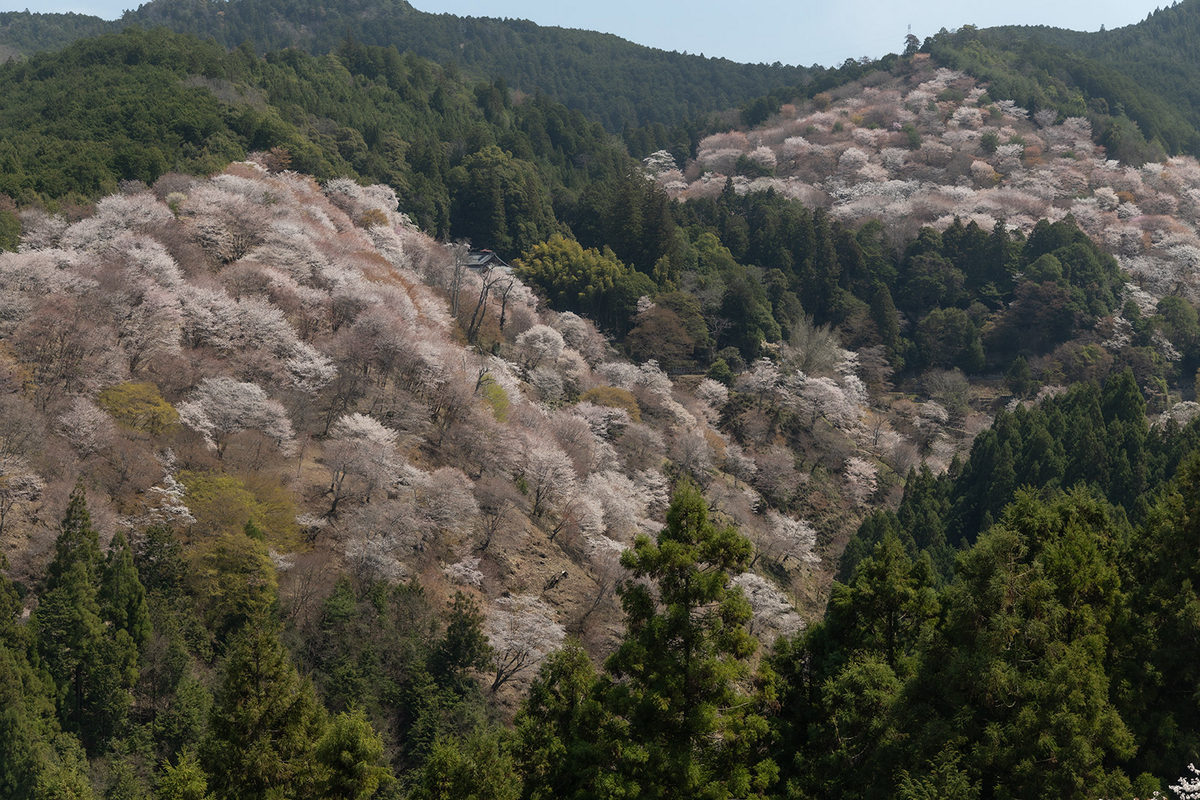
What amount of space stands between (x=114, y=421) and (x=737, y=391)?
32.0 metres

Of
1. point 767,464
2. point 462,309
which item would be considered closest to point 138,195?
point 462,309

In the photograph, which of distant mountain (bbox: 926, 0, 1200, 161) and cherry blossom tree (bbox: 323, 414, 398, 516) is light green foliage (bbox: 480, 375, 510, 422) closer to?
cherry blossom tree (bbox: 323, 414, 398, 516)

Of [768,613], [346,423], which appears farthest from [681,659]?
[768,613]

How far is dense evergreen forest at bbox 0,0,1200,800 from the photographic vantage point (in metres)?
17.5

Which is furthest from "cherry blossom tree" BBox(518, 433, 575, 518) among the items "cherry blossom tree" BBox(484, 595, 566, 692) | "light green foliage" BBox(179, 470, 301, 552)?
"light green foliage" BBox(179, 470, 301, 552)

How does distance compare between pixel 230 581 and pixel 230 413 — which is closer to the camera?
pixel 230 581

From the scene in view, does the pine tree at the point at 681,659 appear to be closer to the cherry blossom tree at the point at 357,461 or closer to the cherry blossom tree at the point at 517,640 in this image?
the cherry blossom tree at the point at 517,640

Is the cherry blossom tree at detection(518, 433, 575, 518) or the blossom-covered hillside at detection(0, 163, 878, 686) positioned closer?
the blossom-covered hillside at detection(0, 163, 878, 686)

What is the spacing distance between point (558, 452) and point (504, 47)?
345 ft

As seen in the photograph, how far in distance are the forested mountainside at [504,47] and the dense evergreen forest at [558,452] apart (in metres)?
38.5

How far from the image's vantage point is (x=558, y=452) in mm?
39062

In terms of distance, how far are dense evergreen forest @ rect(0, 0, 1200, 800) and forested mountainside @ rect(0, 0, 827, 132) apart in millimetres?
38513

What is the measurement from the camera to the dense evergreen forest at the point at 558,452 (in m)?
17.5

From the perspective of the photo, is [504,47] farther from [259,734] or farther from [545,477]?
[259,734]
